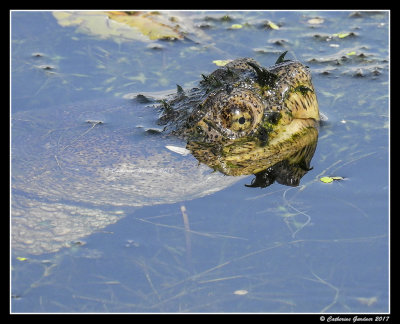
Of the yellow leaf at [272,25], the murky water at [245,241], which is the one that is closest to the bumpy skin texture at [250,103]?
the murky water at [245,241]

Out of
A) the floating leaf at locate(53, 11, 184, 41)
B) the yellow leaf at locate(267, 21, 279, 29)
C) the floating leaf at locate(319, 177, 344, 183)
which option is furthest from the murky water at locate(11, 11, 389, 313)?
the yellow leaf at locate(267, 21, 279, 29)

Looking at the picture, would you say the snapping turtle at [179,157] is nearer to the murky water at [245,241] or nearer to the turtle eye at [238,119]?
the turtle eye at [238,119]

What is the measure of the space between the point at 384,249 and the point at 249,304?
1.24 metres

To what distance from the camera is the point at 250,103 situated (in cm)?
566

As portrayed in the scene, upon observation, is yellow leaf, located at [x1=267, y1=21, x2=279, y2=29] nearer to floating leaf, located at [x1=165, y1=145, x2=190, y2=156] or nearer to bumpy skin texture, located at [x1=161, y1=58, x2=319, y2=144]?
bumpy skin texture, located at [x1=161, y1=58, x2=319, y2=144]

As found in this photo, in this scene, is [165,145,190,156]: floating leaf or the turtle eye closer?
the turtle eye

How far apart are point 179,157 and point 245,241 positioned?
4.02 ft

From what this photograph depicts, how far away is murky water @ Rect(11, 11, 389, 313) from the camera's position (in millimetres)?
4609

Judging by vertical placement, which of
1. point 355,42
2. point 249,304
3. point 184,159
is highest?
point 355,42

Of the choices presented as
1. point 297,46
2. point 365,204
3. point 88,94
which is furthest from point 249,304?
point 297,46

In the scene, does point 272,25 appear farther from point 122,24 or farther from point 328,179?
point 328,179

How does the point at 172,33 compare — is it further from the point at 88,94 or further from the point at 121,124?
the point at 121,124

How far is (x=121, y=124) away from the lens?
6.71 meters

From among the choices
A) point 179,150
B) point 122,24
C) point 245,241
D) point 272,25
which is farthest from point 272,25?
point 245,241
